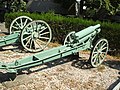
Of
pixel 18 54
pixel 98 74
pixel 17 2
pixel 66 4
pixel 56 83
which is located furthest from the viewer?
pixel 66 4

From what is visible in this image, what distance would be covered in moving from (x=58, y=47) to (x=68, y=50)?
17.0 inches

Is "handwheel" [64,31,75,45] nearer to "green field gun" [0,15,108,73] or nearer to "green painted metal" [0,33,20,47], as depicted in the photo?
"green field gun" [0,15,108,73]

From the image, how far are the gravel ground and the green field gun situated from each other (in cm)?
36

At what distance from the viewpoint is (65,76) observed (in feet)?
27.2

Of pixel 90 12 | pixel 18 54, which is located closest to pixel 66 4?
pixel 90 12

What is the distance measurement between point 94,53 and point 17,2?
47.8ft

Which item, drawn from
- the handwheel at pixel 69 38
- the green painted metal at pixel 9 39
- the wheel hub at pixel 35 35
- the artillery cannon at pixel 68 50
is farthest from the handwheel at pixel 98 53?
the green painted metal at pixel 9 39

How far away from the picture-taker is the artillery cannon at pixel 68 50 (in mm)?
7387

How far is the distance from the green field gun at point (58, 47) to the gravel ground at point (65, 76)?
14.1 inches

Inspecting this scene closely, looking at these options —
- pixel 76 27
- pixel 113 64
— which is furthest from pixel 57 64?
pixel 76 27

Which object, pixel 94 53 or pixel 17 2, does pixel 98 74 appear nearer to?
pixel 94 53

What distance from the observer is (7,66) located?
7.02m

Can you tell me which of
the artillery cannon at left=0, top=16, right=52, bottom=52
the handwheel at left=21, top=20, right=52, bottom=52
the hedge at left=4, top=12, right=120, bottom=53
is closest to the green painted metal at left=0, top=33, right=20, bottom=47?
the artillery cannon at left=0, top=16, right=52, bottom=52

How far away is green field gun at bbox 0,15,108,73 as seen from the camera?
741cm
